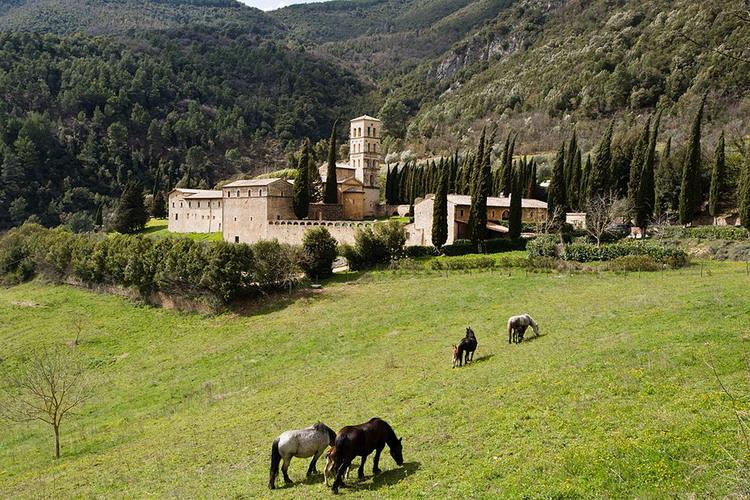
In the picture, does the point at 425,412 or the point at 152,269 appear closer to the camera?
the point at 425,412

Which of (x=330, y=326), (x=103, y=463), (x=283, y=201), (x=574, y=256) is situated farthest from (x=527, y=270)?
(x=283, y=201)

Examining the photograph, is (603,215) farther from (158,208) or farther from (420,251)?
(158,208)

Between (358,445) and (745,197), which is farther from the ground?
(745,197)

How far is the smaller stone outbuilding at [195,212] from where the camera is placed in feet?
257

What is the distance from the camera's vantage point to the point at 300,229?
198ft

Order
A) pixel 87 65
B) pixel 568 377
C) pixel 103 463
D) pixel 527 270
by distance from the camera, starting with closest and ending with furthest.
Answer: pixel 568 377 → pixel 103 463 → pixel 527 270 → pixel 87 65

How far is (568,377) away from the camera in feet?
48.4

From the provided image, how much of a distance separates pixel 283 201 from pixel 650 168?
38496 millimetres

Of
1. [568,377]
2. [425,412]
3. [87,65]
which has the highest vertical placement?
[87,65]

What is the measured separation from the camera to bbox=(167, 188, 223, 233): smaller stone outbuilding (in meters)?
78.2

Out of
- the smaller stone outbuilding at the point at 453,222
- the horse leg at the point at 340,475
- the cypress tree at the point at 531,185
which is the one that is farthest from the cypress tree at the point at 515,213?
the horse leg at the point at 340,475

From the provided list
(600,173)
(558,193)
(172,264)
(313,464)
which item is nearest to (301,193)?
(172,264)

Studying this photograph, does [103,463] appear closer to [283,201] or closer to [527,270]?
[527,270]

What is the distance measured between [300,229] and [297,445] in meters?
49.1
